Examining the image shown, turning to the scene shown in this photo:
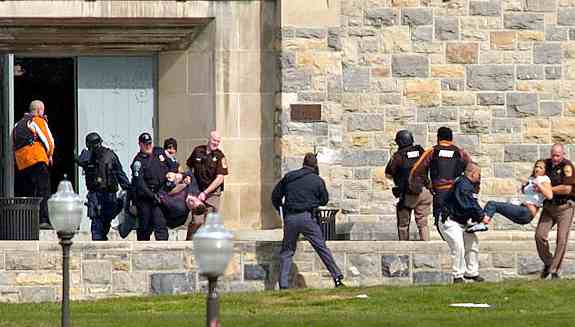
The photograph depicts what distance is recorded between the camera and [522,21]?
26172 mm

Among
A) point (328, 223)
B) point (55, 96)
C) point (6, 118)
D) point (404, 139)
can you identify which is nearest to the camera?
point (404, 139)

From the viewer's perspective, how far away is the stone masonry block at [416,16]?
2594 centimetres

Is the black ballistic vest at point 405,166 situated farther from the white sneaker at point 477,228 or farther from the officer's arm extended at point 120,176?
the officer's arm extended at point 120,176

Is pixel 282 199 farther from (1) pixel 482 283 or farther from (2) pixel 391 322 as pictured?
(2) pixel 391 322

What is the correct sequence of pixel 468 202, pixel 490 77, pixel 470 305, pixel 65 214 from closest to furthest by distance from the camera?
pixel 65 214
pixel 470 305
pixel 468 202
pixel 490 77

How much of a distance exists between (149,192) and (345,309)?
170 inches

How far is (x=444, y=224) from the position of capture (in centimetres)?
2214

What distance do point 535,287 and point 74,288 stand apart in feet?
17.0

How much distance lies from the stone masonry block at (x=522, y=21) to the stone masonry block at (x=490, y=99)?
90 cm

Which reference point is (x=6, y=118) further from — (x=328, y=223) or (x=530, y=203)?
(x=530, y=203)

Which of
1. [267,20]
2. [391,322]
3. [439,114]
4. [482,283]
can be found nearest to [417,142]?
[439,114]

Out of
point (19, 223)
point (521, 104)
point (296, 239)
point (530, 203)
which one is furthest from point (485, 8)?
point (19, 223)

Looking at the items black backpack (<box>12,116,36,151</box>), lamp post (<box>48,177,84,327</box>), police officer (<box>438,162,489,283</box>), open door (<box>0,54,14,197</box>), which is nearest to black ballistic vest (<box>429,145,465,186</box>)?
police officer (<box>438,162,489,283</box>)

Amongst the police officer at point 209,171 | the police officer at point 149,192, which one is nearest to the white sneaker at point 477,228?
the police officer at point 209,171
